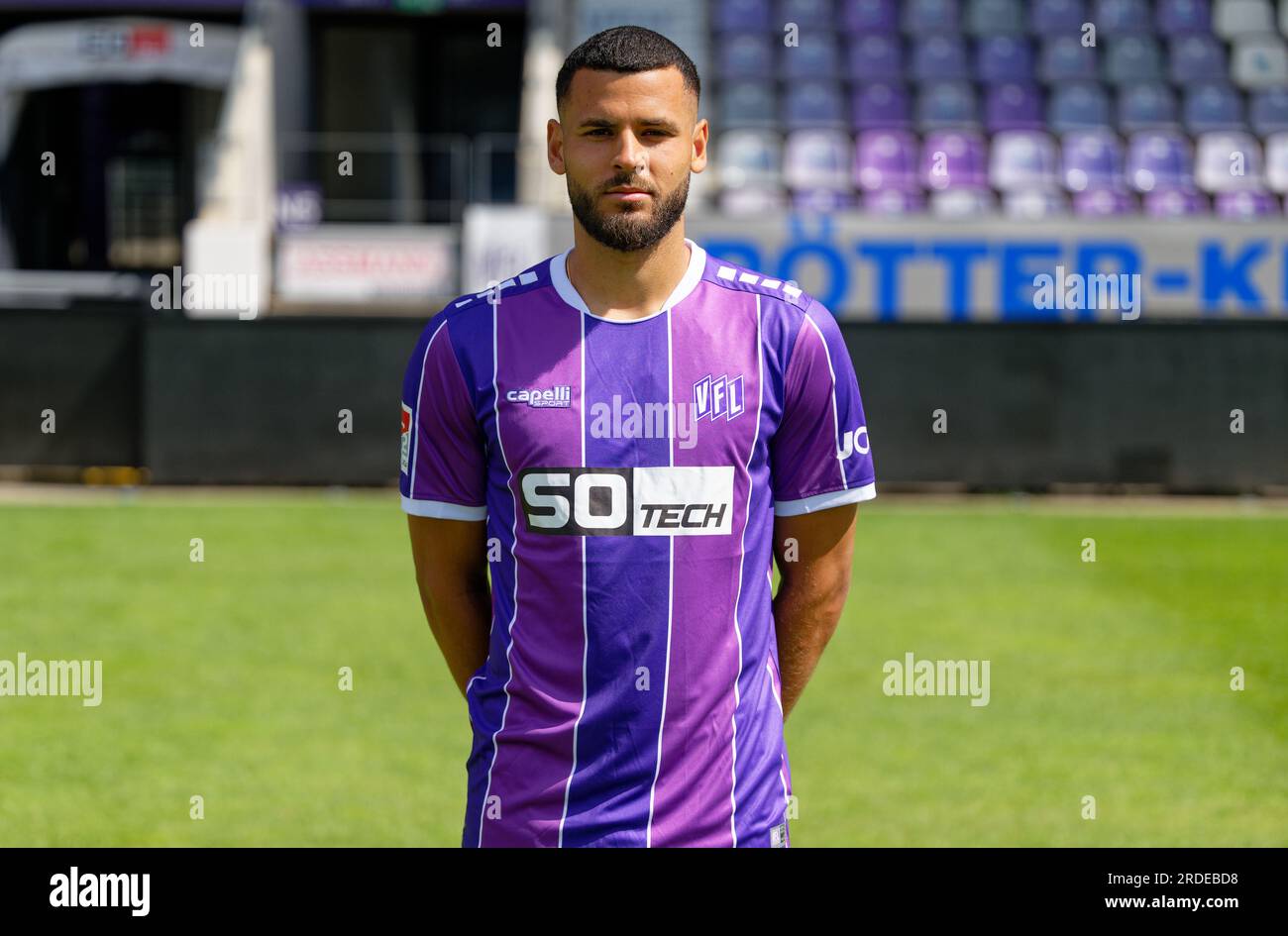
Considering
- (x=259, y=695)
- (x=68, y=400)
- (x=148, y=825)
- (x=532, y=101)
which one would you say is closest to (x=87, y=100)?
(x=532, y=101)

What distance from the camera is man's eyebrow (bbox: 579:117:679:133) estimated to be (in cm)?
303

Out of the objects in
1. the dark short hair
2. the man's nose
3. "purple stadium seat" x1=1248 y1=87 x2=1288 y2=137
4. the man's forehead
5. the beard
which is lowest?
the beard

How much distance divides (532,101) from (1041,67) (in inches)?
264

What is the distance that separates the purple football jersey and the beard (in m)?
0.14

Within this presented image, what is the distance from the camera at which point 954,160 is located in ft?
67.2

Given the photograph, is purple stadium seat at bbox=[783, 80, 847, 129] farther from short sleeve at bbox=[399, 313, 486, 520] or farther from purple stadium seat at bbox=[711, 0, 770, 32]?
short sleeve at bbox=[399, 313, 486, 520]

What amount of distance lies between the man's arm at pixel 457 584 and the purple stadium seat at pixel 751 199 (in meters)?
16.7

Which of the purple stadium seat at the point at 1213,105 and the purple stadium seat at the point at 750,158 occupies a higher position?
the purple stadium seat at the point at 1213,105

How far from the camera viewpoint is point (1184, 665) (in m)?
9.32

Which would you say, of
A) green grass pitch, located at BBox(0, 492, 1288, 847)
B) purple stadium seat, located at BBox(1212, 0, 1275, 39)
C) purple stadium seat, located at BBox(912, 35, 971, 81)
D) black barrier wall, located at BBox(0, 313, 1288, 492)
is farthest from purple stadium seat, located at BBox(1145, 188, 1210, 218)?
green grass pitch, located at BBox(0, 492, 1288, 847)

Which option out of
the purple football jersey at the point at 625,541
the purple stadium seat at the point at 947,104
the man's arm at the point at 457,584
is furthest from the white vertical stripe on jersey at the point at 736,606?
the purple stadium seat at the point at 947,104

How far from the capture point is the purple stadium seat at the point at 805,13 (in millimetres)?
23094

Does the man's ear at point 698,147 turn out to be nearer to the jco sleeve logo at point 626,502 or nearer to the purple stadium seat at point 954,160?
the jco sleeve logo at point 626,502

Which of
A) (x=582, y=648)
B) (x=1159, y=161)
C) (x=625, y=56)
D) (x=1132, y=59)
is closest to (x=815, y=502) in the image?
(x=582, y=648)
